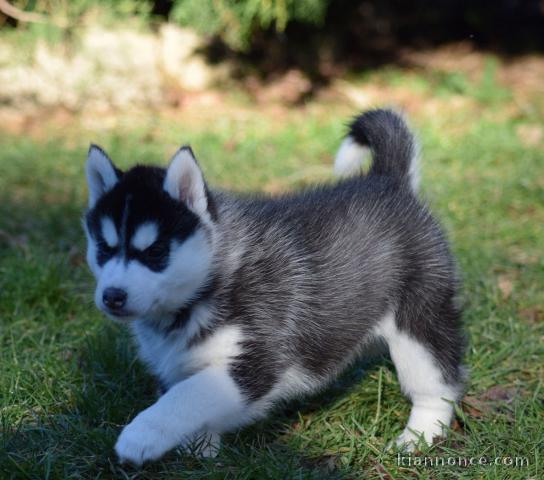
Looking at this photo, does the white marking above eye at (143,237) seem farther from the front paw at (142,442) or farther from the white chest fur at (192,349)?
the front paw at (142,442)

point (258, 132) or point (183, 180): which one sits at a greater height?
point (183, 180)

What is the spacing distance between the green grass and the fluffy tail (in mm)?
998

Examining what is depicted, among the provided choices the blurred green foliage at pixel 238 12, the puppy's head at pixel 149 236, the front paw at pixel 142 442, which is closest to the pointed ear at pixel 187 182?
the puppy's head at pixel 149 236

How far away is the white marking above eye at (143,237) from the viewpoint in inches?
123

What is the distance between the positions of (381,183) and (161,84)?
5.72m

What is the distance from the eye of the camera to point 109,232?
126 inches

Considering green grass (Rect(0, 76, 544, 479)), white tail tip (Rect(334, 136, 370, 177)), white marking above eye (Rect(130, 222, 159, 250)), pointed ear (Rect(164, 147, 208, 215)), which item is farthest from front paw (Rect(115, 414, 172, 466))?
white tail tip (Rect(334, 136, 370, 177))

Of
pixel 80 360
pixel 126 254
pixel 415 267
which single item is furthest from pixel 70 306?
pixel 415 267

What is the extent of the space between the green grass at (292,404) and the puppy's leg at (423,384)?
94 millimetres

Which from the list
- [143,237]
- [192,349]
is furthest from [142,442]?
[143,237]

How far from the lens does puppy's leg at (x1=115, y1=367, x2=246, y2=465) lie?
2918 mm

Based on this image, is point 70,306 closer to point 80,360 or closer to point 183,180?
point 80,360

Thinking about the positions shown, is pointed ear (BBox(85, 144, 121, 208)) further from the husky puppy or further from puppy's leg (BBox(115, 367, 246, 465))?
puppy's leg (BBox(115, 367, 246, 465))

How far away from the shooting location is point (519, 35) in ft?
37.8
